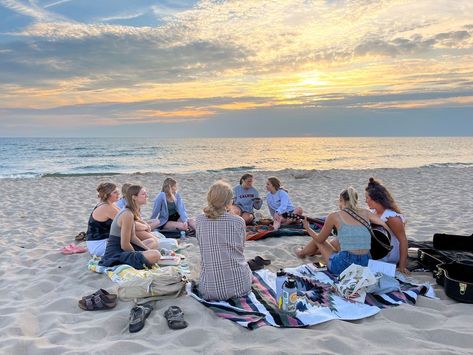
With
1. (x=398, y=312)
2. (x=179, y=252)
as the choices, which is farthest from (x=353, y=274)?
(x=179, y=252)

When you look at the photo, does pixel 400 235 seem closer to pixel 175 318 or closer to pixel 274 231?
pixel 274 231

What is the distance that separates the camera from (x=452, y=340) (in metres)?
3.17

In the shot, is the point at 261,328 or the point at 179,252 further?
the point at 179,252

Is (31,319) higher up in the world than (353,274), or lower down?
lower down

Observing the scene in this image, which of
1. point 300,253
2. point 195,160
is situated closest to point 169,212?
point 300,253

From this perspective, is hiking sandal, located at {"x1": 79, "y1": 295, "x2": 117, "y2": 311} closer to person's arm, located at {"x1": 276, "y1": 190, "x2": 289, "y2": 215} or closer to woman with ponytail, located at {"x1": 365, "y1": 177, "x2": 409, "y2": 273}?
woman with ponytail, located at {"x1": 365, "y1": 177, "x2": 409, "y2": 273}

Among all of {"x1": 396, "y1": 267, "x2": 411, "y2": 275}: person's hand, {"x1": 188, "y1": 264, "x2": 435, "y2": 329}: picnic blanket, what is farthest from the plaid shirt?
{"x1": 396, "y1": 267, "x2": 411, "y2": 275}: person's hand

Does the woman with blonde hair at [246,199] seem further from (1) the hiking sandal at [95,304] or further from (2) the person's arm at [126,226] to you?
(1) the hiking sandal at [95,304]

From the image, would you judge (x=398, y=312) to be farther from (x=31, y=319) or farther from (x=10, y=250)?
(x=10, y=250)

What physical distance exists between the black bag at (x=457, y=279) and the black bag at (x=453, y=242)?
0.98 m

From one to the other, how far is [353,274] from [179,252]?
2.81 meters

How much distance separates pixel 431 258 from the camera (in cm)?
475

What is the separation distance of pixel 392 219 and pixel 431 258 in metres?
0.68

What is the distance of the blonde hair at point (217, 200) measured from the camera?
3.84 meters
